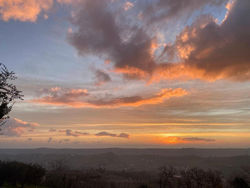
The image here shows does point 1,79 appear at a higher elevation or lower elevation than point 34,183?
higher

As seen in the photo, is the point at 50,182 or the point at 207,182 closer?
the point at 207,182

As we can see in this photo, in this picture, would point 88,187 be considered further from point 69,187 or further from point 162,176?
point 162,176

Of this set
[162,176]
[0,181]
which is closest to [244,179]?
[162,176]

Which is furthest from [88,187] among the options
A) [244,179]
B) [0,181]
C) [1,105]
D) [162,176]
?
[1,105]

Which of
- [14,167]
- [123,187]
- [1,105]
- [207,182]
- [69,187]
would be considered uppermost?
[1,105]

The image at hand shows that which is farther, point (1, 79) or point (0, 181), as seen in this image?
point (0, 181)

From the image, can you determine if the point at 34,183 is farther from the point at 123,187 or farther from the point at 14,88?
the point at 123,187

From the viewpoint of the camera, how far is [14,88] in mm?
25125

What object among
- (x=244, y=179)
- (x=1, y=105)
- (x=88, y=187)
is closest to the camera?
(x=1, y=105)

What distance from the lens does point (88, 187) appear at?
106 m

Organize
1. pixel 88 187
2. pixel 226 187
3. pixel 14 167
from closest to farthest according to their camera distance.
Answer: pixel 14 167, pixel 226 187, pixel 88 187

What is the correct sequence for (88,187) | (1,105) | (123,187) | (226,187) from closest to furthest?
(1,105) < (226,187) < (88,187) < (123,187)

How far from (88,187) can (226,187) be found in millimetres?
66360

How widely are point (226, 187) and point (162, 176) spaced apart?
2579 centimetres
